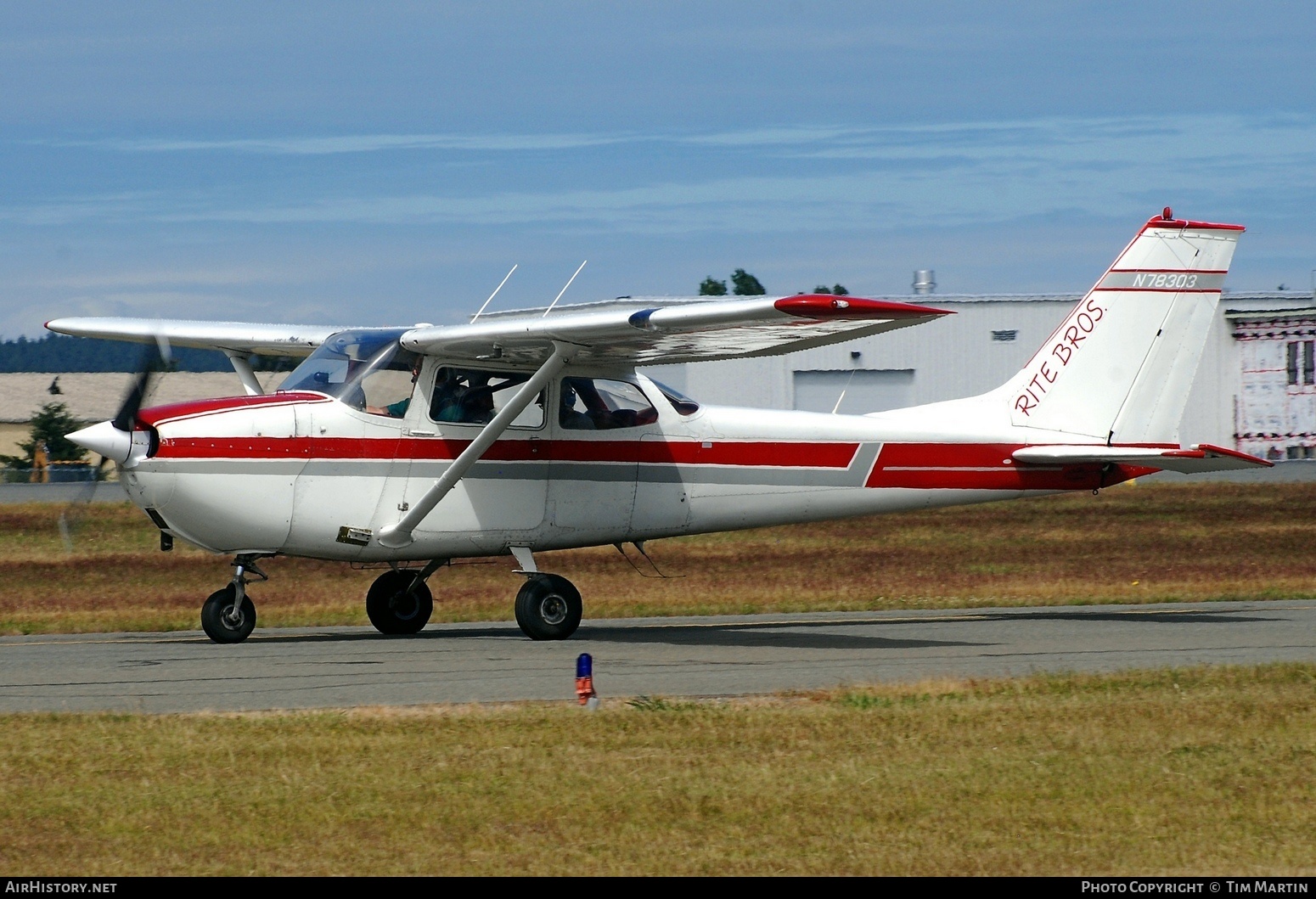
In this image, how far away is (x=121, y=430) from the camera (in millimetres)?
12922

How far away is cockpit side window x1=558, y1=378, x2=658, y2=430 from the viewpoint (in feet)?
47.9

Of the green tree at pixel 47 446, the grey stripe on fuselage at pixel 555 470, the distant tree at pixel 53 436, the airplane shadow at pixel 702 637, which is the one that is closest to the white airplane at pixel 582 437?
the grey stripe on fuselage at pixel 555 470

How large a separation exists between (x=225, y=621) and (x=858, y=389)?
123 feet

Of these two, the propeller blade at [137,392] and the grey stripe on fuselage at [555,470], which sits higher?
the propeller blade at [137,392]

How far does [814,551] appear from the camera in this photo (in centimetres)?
2673

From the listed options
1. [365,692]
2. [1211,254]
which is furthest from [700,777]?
[1211,254]

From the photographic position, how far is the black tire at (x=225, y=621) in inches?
541

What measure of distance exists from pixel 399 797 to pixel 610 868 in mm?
1406

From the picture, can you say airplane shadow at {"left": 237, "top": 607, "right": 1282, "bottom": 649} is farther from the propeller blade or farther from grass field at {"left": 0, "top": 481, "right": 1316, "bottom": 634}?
the propeller blade

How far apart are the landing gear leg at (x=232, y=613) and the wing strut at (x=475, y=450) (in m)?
1.19

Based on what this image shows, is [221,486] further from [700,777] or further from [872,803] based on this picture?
[872,803]

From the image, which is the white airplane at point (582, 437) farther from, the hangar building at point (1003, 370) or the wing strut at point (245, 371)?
the hangar building at point (1003, 370)

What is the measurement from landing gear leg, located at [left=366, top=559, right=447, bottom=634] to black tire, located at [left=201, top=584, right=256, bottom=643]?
1.48m

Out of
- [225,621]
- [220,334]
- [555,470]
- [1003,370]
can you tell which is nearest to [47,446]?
[1003,370]
